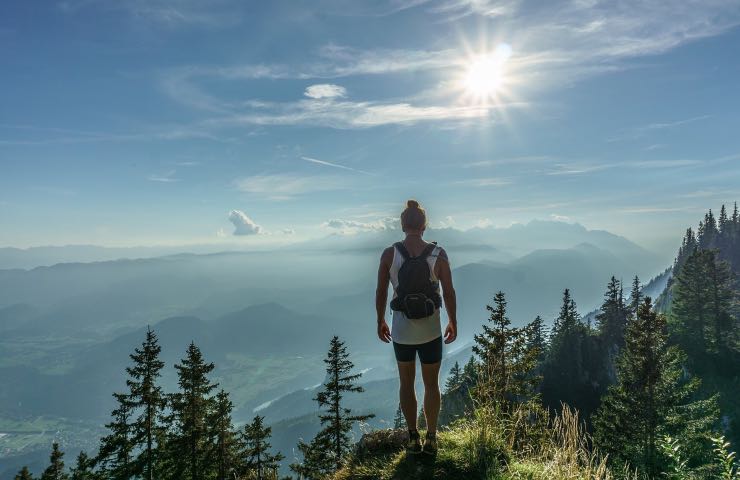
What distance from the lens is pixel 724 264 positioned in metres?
47.8

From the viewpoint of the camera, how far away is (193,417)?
875 inches

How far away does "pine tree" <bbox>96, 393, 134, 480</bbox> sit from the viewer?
22.2 metres

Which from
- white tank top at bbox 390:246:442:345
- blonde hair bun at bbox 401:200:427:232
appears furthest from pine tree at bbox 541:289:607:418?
blonde hair bun at bbox 401:200:427:232

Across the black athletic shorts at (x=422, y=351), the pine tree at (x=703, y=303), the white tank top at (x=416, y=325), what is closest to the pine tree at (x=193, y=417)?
the black athletic shorts at (x=422, y=351)

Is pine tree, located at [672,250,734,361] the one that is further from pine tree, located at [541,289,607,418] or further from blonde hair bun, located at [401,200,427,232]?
blonde hair bun, located at [401,200,427,232]

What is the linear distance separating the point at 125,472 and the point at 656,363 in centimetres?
2994

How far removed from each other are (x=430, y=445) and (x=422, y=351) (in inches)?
59.5

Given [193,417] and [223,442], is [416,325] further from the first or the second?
[223,442]

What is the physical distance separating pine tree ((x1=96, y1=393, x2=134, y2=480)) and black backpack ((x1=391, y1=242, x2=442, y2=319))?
72.9 feet

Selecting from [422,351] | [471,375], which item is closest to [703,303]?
[471,375]

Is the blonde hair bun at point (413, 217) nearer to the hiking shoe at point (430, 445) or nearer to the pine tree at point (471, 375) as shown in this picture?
the pine tree at point (471, 375)

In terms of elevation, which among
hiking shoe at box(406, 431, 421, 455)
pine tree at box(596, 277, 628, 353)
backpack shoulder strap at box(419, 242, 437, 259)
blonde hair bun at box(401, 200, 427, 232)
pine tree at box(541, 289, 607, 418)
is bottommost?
pine tree at box(541, 289, 607, 418)

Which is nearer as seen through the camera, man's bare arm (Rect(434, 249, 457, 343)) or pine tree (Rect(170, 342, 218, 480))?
man's bare arm (Rect(434, 249, 457, 343))

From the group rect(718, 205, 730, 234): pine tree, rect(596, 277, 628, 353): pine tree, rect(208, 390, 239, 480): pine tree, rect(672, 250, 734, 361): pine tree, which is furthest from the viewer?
rect(718, 205, 730, 234): pine tree
